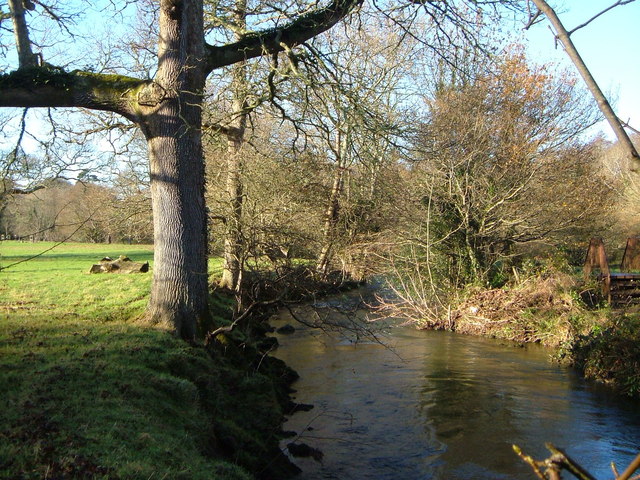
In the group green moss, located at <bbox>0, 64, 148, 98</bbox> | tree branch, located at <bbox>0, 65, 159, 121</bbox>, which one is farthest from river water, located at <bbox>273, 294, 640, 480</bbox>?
green moss, located at <bbox>0, 64, 148, 98</bbox>

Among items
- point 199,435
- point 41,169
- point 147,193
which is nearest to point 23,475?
point 199,435

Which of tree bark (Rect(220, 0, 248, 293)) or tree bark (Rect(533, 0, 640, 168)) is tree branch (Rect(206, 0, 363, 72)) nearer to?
tree bark (Rect(220, 0, 248, 293))

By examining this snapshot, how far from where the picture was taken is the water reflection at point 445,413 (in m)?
8.73

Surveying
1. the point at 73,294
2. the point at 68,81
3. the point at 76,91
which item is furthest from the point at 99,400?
the point at 73,294

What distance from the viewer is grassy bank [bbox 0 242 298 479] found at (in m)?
5.48

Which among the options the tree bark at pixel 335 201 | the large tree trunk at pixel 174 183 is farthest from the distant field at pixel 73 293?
the tree bark at pixel 335 201

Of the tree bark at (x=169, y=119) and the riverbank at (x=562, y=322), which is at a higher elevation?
the tree bark at (x=169, y=119)

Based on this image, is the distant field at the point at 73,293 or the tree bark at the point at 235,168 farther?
the tree bark at the point at 235,168

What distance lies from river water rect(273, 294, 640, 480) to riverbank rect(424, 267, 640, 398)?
52 cm

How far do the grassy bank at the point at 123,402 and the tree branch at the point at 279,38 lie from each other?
5118 mm

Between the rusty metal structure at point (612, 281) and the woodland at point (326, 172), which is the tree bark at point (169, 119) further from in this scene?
the rusty metal structure at point (612, 281)

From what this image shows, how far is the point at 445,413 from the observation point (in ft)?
36.2

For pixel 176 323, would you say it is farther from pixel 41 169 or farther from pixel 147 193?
pixel 147 193

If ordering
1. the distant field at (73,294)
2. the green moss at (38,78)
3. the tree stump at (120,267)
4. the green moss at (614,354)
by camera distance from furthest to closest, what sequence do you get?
the tree stump at (120,267) → the green moss at (614,354) → the distant field at (73,294) → the green moss at (38,78)
